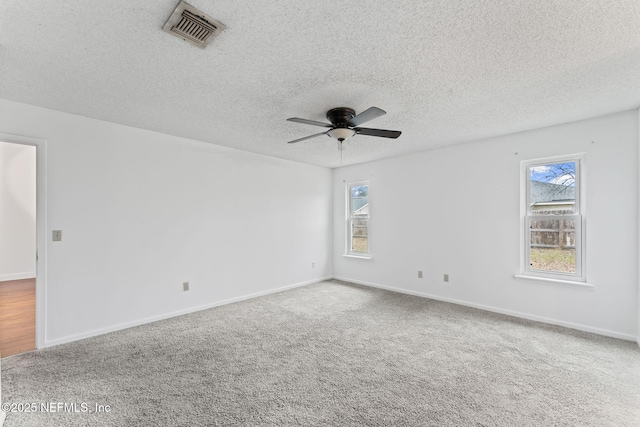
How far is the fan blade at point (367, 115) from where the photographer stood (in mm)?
2206

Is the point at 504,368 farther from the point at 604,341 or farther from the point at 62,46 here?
the point at 62,46

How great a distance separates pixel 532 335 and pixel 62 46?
4.82 meters

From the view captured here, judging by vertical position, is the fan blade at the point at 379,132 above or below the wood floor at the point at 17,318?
above

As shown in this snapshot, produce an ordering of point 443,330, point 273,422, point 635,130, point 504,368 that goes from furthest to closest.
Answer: point 443,330
point 635,130
point 504,368
point 273,422

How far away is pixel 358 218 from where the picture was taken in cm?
562

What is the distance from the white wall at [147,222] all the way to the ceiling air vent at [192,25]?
87.2 inches

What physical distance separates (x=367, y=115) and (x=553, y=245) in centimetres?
301

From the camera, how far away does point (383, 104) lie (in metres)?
2.70

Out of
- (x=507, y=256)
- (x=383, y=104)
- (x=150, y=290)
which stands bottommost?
(x=150, y=290)

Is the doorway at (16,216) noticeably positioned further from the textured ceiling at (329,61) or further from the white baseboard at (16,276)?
the textured ceiling at (329,61)

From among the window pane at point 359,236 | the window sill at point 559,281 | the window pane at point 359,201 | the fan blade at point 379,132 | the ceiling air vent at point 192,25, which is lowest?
the window sill at point 559,281

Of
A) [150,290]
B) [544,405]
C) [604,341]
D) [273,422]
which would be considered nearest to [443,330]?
[544,405]

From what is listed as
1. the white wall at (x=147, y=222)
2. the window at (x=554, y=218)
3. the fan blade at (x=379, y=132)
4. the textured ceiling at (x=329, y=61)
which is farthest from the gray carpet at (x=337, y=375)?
the textured ceiling at (x=329, y=61)

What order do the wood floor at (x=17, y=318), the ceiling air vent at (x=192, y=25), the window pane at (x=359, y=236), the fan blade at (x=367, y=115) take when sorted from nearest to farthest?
the ceiling air vent at (x=192, y=25)
the fan blade at (x=367, y=115)
the wood floor at (x=17, y=318)
the window pane at (x=359, y=236)
